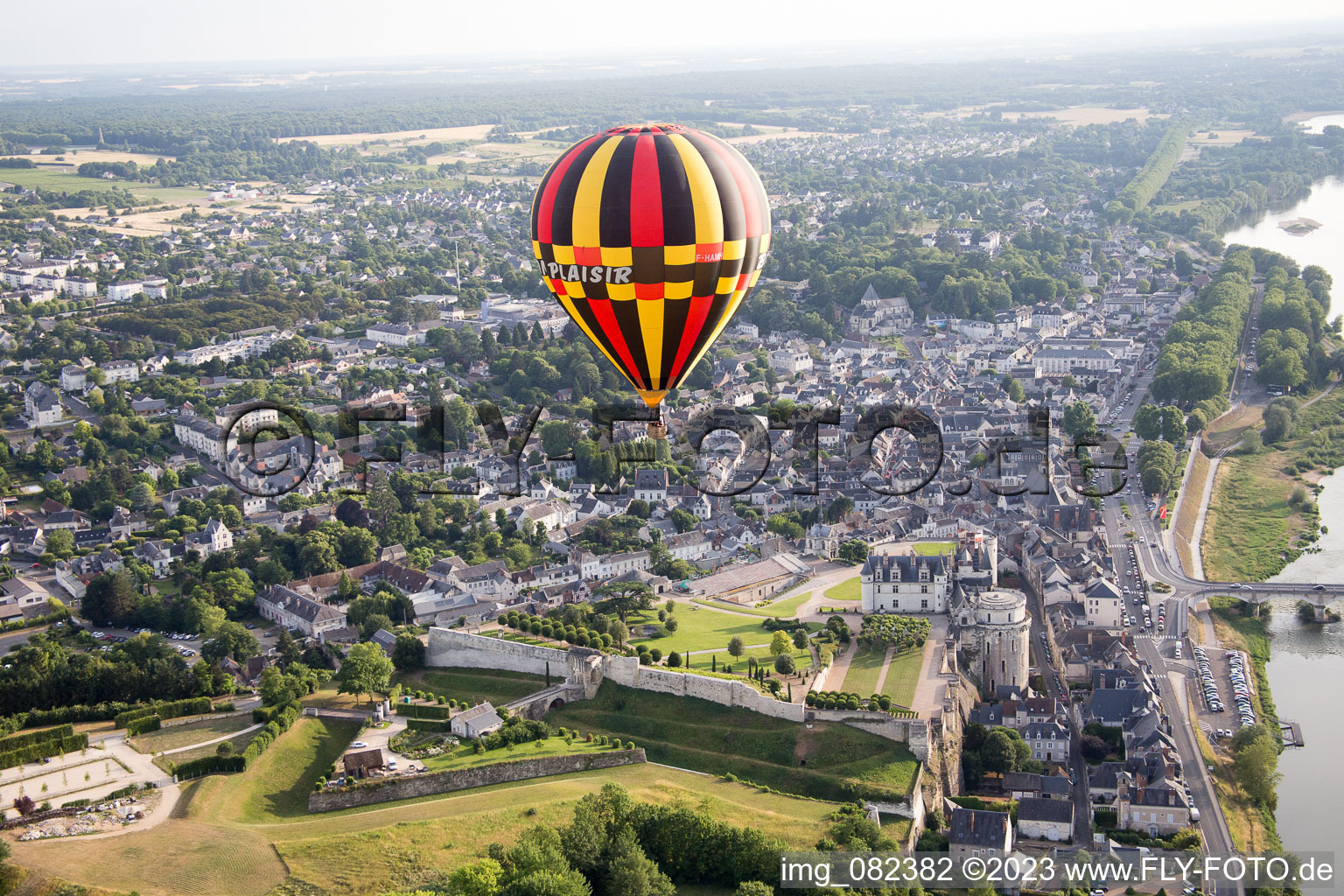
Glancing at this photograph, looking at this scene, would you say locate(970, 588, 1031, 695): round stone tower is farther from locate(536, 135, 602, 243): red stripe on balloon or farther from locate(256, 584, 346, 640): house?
locate(256, 584, 346, 640): house

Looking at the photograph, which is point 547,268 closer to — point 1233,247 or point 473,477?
point 473,477

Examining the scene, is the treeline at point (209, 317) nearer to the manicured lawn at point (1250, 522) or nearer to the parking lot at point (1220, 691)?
the manicured lawn at point (1250, 522)

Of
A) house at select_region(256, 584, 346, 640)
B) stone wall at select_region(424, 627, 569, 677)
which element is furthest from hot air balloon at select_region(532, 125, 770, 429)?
house at select_region(256, 584, 346, 640)

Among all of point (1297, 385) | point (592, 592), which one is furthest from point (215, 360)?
point (1297, 385)

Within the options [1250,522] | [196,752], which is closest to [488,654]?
[196,752]

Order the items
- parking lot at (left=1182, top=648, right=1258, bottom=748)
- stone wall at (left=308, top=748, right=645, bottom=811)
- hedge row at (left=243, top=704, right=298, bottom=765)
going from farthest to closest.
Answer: parking lot at (left=1182, top=648, right=1258, bottom=748)
hedge row at (left=243, top=704, right=298, bottom=765)
stone wall at (left=308, top=748, right=645, bottom=811)

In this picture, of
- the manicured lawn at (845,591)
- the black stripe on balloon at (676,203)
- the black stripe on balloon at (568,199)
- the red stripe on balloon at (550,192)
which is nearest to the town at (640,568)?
the manicured lawn at (845,591)

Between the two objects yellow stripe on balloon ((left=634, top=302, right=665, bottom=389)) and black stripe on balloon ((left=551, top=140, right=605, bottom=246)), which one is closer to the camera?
black stripe on balloon ((left=551, top=140, right=605, bottom=246))
